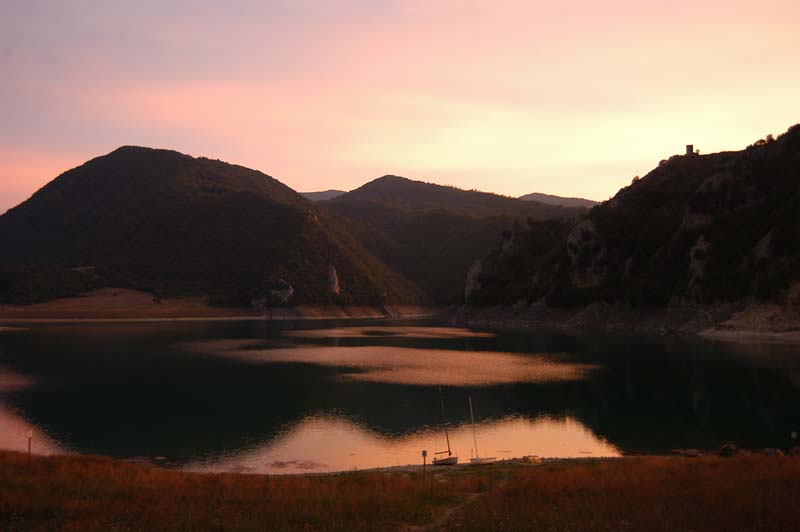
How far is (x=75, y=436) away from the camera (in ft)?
159

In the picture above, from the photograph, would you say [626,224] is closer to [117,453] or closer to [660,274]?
[660,274]

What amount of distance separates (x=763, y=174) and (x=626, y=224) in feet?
128

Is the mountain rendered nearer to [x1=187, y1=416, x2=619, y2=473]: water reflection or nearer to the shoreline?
the shoreline

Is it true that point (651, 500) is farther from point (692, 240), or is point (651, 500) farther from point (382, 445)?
point (692, 240)

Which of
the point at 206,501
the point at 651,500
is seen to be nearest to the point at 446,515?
the point at 651,500

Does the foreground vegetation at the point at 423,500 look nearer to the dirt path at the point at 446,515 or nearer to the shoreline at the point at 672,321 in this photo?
the dirt path at the point at 446,515

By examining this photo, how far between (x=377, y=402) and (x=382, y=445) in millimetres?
15807

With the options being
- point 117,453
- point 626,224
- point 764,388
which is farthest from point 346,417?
point 626,224

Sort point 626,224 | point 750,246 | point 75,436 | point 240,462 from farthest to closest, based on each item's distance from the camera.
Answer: point 626,224 < point 750,246 < point 75,436 < point 240,462

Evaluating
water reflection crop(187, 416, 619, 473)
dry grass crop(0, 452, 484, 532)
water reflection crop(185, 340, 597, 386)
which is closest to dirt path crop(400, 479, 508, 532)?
dry grass crop(0, 452, 484, 532)

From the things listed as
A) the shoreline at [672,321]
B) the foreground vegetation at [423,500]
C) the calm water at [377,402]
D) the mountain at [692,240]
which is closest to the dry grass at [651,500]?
the foreground vegetation at [423,500]

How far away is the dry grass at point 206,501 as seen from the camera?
20.3 metres

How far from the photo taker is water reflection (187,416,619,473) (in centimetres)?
4191

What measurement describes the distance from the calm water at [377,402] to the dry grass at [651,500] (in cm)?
1668
